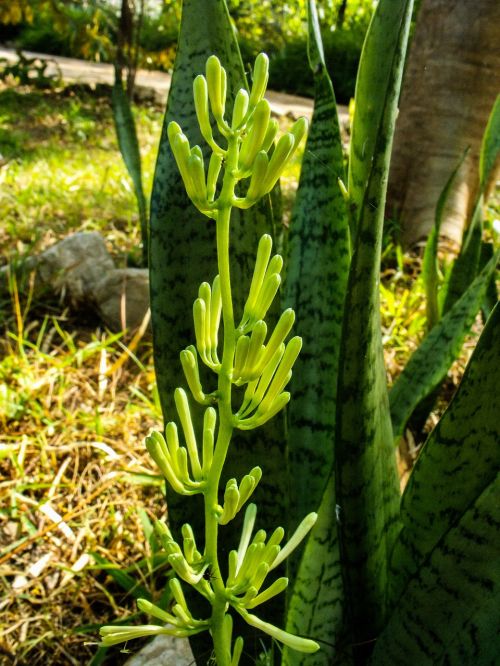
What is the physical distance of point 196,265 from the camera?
0.61m

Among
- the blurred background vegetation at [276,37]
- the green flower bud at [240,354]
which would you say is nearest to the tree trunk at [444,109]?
the green flower bud at [240,354]

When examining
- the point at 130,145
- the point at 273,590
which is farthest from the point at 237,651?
the point at 130,145

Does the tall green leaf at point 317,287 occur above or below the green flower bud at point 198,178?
below

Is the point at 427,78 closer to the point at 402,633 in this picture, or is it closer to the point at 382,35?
the point at 382,35

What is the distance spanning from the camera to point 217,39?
1.99 ft

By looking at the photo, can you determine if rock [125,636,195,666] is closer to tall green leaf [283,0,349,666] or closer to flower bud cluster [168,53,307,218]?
tall green leaf [283,0,349,666]

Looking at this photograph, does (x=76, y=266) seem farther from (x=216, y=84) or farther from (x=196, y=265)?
(x=216, y=84)

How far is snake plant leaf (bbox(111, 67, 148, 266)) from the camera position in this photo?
1855 mm

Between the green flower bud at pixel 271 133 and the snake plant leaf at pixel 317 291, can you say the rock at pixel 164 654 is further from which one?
the green flower bud at pixel 271 133

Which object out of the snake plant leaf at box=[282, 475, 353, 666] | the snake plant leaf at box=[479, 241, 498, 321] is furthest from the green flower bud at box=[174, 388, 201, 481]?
the snake plant leaf at box=[479, 241, 498, 321]

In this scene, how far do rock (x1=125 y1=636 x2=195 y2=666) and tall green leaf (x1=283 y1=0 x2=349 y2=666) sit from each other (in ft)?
0.90

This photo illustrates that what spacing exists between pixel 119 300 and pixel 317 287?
3.75 ft

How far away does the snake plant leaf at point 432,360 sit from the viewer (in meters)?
0.88

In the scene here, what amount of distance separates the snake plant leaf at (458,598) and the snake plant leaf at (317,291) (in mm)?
180
